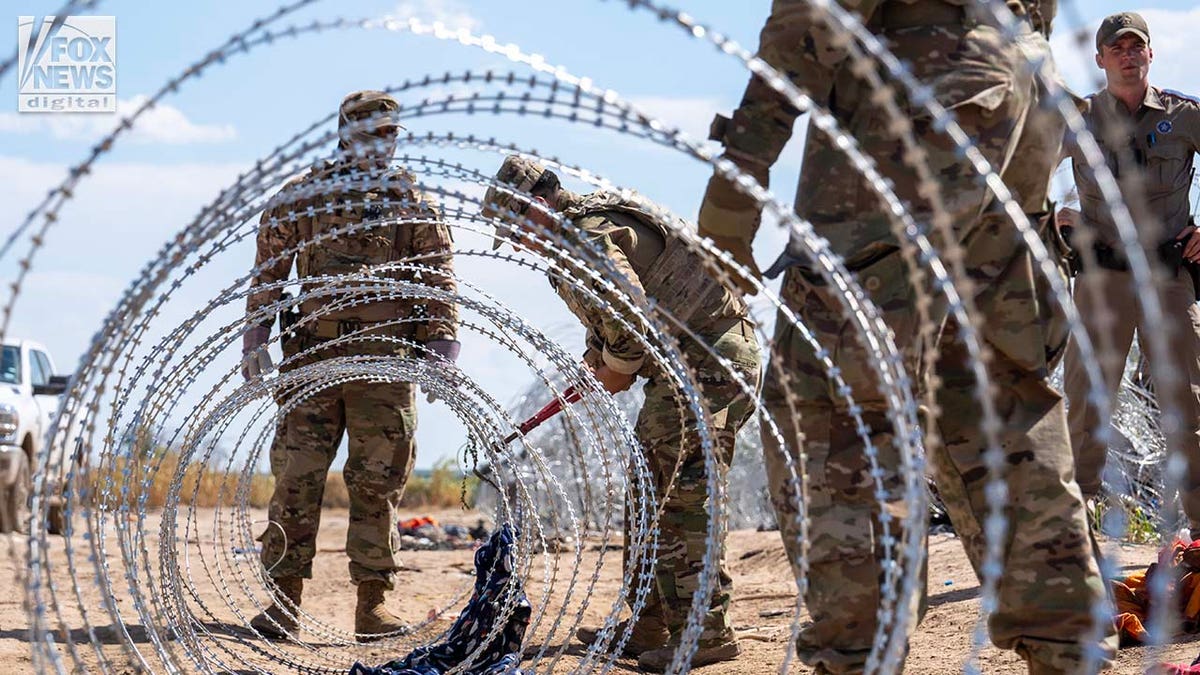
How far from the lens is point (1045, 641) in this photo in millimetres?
3115

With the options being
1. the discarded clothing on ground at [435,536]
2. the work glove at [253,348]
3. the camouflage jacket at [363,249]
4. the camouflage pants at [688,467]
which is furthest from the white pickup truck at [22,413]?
the camouflage pants at [688,467]

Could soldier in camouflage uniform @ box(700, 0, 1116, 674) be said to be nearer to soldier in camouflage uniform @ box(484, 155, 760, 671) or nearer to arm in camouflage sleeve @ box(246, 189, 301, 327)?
soldier in camouflage uniform @ box(484, 155, 760, 671)

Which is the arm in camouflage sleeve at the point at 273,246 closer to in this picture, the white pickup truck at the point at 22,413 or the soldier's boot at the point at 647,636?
the soldier's boot at the point at 647,636

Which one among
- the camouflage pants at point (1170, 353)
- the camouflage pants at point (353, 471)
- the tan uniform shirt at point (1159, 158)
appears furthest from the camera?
the camouflage pants at point (353, 471)

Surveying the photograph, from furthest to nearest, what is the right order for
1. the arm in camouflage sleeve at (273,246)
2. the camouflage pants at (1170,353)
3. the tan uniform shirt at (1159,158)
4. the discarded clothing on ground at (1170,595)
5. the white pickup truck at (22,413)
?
the white pickup truck at (22,413) < the arm in camouflage sleeve at (273,246) < the tan uniform shirt at (1159,158) < the camouflage pants at (1170,353) < the discarded clothing on ground at (1170,595)

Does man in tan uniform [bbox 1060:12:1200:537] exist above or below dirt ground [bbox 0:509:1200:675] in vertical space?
above

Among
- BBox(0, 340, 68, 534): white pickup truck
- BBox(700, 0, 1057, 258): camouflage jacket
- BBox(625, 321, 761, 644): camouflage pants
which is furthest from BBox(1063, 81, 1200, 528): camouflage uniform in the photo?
BBox(0, 340, 68, 534): white pickup truck

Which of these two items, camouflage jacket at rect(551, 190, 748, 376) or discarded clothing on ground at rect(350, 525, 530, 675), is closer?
discarded clothing on ground at rect(350, 525, 530, 675)

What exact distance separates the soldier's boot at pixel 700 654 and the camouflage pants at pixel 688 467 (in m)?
0.03

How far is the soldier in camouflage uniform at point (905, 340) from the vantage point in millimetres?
3119

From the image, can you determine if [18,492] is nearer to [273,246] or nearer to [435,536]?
[435,536]

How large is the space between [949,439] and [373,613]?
12.8ft

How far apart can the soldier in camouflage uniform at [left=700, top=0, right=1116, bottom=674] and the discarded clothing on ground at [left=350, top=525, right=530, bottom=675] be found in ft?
7.09

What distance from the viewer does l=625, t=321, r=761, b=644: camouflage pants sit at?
18.0 feet
